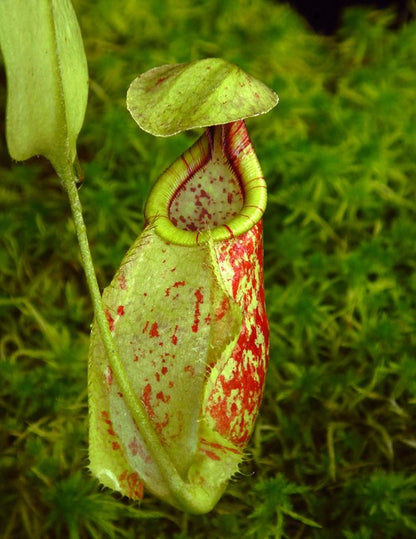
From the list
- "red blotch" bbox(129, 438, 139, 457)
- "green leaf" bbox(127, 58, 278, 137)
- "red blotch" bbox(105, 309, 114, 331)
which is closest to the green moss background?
Result: "red blotch" bbox(129, 438, 139, 457)

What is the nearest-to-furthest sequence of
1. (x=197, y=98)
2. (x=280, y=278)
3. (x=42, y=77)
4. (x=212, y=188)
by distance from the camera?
(x=42, y=77)
(x=197, y=98)
(x=212, y=188)
(x=280, y=278)

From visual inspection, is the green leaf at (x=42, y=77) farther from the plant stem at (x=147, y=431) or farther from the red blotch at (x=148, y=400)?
the red blotch at (x=148, y=400)

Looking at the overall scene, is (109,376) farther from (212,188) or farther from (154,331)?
(212,188)

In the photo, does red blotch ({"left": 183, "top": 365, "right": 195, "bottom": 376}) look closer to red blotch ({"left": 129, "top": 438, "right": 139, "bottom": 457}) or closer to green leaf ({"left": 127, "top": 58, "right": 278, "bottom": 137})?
red blotch ({"left": 129, "top": 438, "right": 139, "bottom": 457})

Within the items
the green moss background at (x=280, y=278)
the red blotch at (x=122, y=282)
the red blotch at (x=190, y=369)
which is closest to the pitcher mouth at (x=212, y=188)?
the red blotch at (x=122, y=282)

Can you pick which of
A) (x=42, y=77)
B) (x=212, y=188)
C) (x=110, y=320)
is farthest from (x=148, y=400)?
(x=42, y=77)
